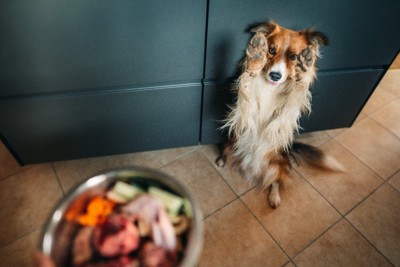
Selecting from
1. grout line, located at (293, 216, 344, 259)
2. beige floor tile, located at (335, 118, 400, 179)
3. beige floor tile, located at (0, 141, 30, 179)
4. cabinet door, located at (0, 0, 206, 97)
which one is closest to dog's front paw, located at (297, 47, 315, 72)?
cabinet door, located at (0, 0, 206, 97)

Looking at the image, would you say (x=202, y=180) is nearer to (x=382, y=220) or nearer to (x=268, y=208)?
(x=268, y=208)

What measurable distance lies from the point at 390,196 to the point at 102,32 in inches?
65.4

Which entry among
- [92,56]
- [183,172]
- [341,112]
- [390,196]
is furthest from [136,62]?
[390,196]

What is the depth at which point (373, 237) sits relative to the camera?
1.36 meters

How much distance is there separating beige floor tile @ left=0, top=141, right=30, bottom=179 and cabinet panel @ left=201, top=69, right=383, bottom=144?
1.05 meters

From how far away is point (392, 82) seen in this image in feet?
Result: 7.25

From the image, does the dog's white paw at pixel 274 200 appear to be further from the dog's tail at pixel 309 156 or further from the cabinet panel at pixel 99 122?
the cabinet panel at pixel 99 122

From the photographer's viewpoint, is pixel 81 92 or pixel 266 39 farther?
pixel 81 92

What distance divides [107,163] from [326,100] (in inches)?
50.4

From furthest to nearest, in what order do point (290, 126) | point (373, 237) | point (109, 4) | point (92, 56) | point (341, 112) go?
point (341, 112)
point (373, 237)
point (290, 126)
point (92, 56)
point (109, 4)

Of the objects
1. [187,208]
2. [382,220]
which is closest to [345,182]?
[382,220]

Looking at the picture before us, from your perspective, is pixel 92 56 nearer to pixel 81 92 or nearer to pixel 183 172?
pixel 81 92

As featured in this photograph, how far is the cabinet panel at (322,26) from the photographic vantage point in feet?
3.40

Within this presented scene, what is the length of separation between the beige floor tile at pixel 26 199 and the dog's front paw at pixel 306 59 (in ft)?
4.29
